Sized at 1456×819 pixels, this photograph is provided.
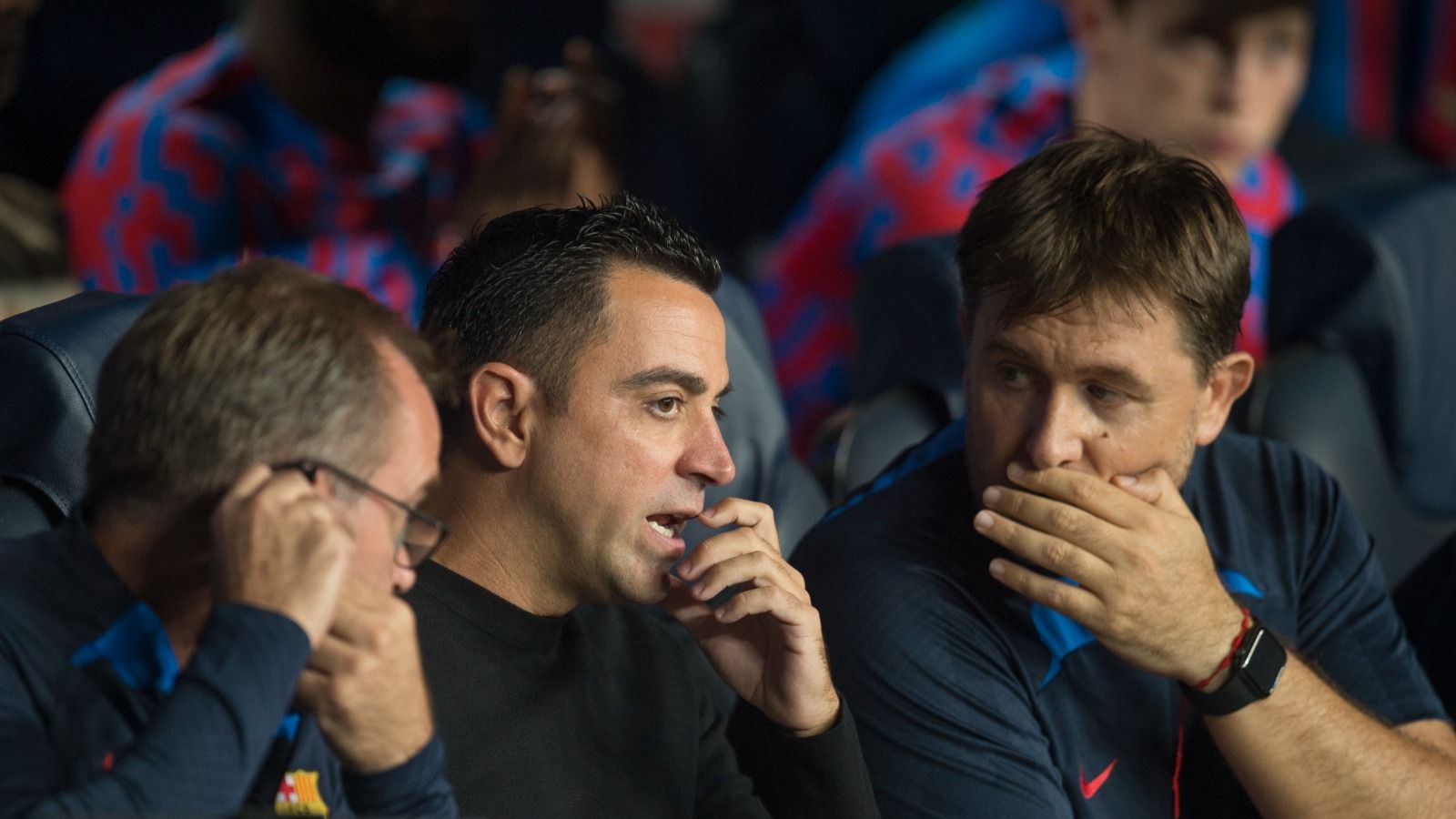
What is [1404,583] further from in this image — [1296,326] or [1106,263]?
[1106,263]

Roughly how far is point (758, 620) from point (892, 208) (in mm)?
1581

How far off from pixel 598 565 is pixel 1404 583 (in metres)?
1.02

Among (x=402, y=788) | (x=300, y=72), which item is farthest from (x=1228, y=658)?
(x=300, y=72)

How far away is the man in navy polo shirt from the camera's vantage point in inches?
51.2

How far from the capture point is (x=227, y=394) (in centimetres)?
91

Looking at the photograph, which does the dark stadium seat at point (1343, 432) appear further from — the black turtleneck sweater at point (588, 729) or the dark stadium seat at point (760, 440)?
the black turtleneck sweater at point (588, 729)

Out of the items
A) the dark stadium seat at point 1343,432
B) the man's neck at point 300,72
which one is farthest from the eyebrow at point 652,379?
the man's neck at point 300,72

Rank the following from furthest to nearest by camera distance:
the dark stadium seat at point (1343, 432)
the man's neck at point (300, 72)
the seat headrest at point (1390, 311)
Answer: the man's neck at point (300, 72)
the seat headrest at point (1390, 311)
the dark stadium seat at point (1343, 432)

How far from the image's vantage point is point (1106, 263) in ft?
4.37

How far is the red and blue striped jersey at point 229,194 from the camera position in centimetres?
244

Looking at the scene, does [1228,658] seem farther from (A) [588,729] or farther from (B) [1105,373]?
(A) [588,729]

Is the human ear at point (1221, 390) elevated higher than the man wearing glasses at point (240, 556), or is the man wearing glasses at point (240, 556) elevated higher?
the human ear at point (1221, 390)

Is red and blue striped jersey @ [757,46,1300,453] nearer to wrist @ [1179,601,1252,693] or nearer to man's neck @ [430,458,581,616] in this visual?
wrist @ [1179,601,1252,693]

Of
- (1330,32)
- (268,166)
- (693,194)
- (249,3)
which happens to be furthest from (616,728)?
(1330,32)
